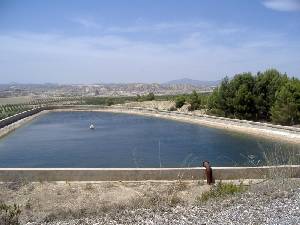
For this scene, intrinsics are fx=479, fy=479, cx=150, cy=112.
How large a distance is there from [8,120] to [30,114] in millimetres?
15352

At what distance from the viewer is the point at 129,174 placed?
1650 cm

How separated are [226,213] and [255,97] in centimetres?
3822

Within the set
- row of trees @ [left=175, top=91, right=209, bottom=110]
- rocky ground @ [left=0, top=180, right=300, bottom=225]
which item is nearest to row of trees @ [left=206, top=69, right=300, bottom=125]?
row of trees @ [left=175, top=91, right=209, bottom=110]

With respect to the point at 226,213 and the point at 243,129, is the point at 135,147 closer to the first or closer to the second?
the point at 243,129

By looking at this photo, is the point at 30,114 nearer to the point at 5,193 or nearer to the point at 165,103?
the point at 165,103

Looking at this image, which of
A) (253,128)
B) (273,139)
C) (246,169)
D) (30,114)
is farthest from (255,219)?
(30,114)

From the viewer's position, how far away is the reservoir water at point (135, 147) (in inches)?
1048

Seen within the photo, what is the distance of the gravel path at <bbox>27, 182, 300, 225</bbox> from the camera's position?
8453mm

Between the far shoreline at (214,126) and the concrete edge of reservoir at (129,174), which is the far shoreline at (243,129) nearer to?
the far shoreline at (214,126)

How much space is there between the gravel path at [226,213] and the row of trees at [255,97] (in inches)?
1228

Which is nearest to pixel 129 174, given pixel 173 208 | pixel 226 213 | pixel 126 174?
pixel 126 174

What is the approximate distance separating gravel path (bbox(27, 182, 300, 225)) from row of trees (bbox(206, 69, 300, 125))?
31197 mm

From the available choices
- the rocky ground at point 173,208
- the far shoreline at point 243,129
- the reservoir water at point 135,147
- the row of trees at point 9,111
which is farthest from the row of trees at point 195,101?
the rocky ground at point 173,208

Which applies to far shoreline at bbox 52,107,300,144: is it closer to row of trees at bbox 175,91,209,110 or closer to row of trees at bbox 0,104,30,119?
row of trees at bbox 175,91,209,110
